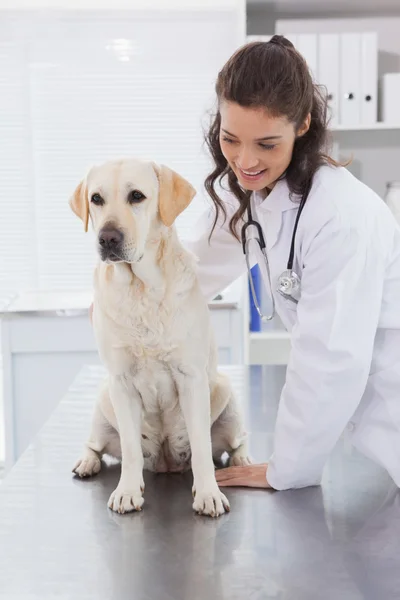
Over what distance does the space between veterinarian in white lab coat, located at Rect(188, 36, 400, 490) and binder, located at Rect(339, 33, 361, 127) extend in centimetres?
163

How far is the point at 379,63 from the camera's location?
Answer: 3.16 meters

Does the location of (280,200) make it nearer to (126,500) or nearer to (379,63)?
(126,500)

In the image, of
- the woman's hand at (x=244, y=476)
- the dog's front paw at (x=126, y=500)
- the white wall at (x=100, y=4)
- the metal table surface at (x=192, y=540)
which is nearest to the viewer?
the metal table surface at (x=192, y=540)

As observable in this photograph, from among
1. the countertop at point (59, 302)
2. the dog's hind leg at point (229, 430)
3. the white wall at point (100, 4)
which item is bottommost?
the dog's hind leg at point (229, 430)

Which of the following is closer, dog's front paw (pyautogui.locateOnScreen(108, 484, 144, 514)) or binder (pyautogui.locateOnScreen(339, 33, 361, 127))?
dog's front paw (pyautogui.locateOnScreen(108, 484, 144, 514))

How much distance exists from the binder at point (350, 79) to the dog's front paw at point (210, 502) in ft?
6.59

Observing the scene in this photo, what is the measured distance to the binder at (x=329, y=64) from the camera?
2889 mm

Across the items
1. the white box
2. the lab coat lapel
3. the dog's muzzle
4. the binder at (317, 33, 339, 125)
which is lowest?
the dog's muzzle

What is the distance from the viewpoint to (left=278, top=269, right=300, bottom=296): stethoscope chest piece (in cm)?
137

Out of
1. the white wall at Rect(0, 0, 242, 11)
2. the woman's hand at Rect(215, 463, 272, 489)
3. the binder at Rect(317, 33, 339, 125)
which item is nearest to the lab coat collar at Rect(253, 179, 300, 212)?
the woman's hand at Rect(215, 463, 272, 489)

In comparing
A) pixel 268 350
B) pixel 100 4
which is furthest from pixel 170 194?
pixel 100 4

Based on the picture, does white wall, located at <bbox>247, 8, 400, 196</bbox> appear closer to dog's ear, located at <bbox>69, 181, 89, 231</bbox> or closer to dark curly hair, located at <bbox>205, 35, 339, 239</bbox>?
dark curly hair, located at <bbox>205, 35, 339, 239</bbox>

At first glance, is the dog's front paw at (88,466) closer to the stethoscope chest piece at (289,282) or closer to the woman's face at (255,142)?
the stethoscope chest piece at (289,282)

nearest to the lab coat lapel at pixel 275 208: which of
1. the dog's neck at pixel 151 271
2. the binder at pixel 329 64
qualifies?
the dog's neck at pixel 151 271
